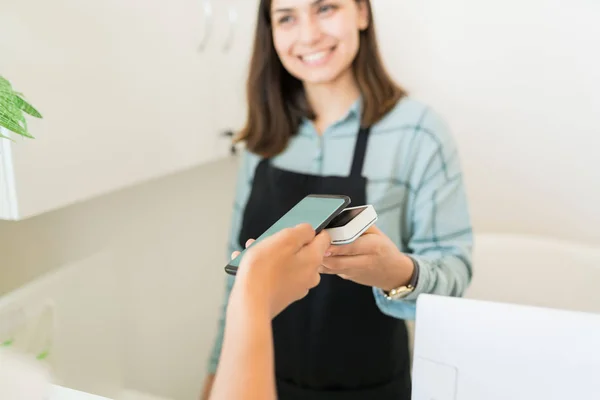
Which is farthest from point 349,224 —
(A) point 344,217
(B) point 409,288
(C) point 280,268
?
(B) point 409,288

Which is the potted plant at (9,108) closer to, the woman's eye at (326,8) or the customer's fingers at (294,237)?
the customer's fingers at (294,237)

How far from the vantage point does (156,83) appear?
79 cm

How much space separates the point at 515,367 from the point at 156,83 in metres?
0.61

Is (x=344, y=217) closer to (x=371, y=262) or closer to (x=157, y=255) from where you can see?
A: (x=371, y=262)

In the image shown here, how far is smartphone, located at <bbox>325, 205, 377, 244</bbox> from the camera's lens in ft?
1.57

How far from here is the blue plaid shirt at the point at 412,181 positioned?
2.45 ft

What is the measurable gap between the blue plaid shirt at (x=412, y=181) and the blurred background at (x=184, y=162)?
244mm

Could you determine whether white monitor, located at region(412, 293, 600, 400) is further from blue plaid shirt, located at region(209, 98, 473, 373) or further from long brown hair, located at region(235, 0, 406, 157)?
long brown hair, located at region(235, 0, 406, 157)

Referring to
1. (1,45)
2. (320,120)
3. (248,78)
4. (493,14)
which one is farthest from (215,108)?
(493,14)

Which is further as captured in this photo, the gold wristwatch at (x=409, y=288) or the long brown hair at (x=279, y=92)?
the long brown hair at (x=279, y=92)

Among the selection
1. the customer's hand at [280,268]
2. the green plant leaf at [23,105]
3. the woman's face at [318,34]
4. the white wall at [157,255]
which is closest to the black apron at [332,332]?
the woman's face at [318,34]

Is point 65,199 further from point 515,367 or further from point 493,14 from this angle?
point 493,14

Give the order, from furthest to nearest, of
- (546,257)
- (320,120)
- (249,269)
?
(546,257) < (320,120) < (249,269)

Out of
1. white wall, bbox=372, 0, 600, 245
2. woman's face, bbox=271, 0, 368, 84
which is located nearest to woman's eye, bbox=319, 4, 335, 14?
woman's face, bbox=271, 0, 368, 84
